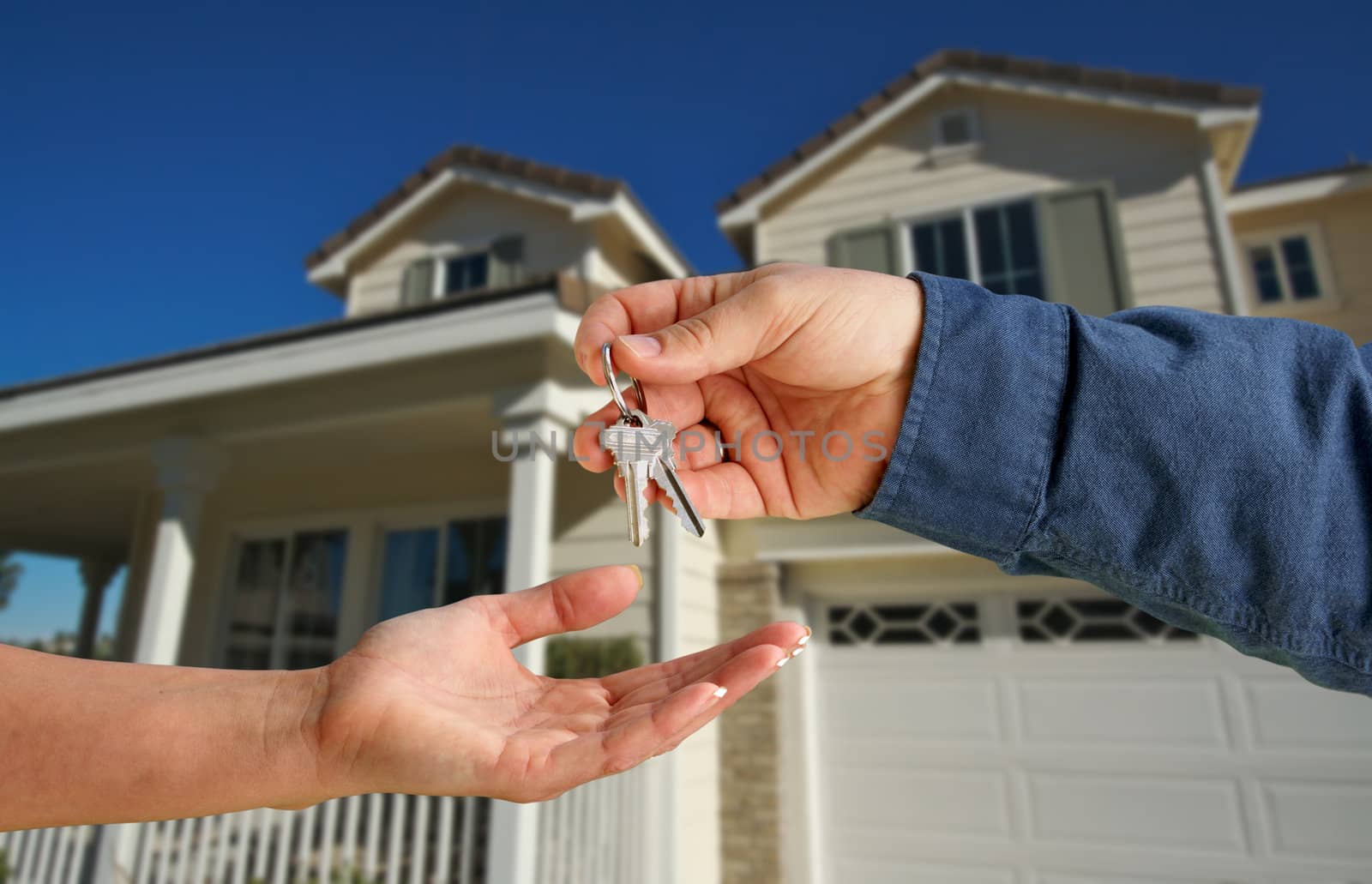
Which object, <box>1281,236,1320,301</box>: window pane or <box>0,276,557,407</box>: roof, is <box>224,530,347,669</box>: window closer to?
<box>0,276,557,407</box>: roof

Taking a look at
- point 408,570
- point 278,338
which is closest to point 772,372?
point 278,338

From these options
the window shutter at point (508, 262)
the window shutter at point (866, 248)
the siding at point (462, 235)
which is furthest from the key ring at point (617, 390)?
the window shutter at point (508, 262)

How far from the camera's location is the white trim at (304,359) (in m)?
4.10

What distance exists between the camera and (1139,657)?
5125 mm

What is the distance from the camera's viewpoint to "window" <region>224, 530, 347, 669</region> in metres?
6.56

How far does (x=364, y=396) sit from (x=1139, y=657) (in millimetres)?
5468

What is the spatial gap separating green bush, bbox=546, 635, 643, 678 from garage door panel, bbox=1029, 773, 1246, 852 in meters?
2.92

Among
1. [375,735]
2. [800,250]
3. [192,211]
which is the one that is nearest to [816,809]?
[800,250]

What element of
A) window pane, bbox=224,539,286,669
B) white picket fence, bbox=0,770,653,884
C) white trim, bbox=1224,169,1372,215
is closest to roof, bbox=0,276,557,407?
window pane, bbox=224,539,286,669

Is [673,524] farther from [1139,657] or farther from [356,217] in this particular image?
[356,217]

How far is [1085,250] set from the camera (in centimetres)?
618

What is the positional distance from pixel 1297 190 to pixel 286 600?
33.2 ft

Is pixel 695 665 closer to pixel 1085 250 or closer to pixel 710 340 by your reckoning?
pixel 710 340

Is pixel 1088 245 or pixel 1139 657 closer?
pixel 1139 657
